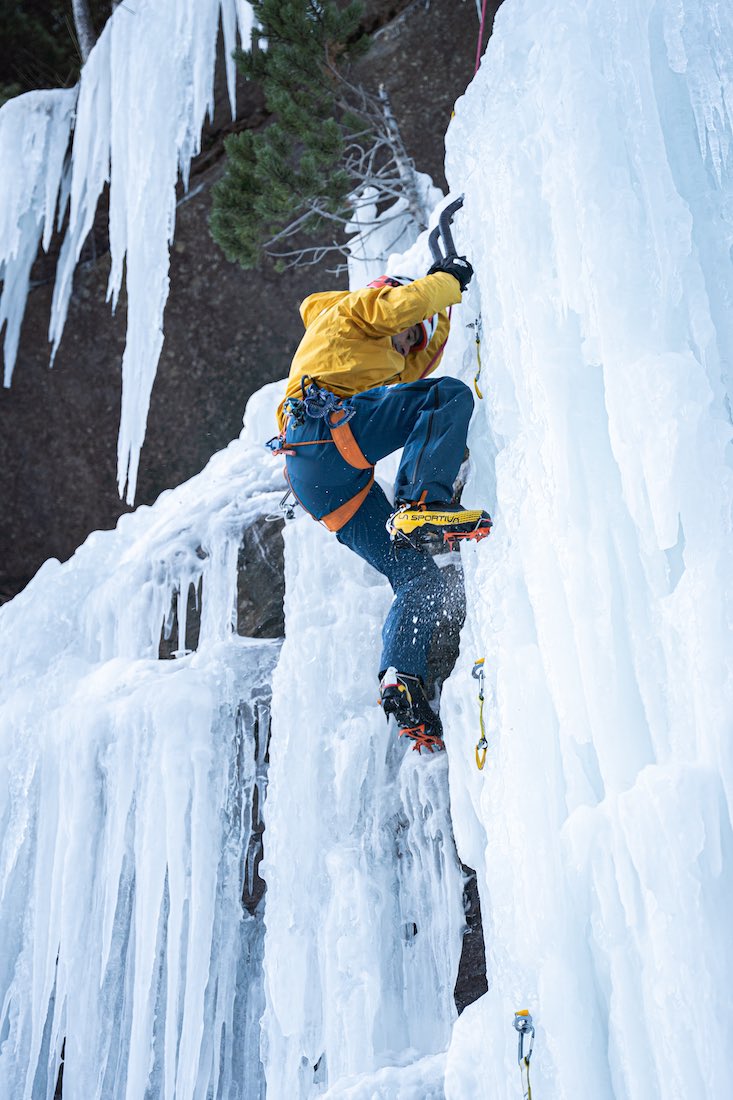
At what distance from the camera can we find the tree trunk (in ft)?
Result: 22.8

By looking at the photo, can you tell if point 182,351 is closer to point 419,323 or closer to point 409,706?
point 419,323

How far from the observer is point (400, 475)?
120 inches

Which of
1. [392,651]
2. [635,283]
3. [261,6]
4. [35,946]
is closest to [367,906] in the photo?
[392,651]

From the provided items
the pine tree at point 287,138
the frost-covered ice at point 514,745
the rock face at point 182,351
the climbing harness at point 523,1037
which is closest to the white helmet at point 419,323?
the frost-covered ice at point 514,745

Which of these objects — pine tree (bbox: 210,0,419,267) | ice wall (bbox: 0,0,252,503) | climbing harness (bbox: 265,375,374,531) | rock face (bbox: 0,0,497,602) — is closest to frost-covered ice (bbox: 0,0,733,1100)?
climbing harness (bbox: 265,375,374,531)

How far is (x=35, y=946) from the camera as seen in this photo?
13.3 feet

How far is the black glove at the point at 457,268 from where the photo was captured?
126 inches

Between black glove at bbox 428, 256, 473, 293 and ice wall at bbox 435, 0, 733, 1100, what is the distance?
362 millimetres

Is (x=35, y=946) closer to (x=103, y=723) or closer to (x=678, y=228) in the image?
(x=103, y=723)

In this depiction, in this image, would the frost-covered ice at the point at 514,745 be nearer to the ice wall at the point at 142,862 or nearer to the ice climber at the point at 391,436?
the ice wall at the point at 142,862

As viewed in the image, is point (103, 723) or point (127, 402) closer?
point (103, 723)

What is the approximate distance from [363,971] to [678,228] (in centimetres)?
220

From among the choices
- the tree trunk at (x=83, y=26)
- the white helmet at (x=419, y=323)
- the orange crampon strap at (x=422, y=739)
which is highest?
the tree trunk at (x=83, y=26)

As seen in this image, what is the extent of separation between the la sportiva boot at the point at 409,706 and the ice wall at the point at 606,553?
330 millimetres
